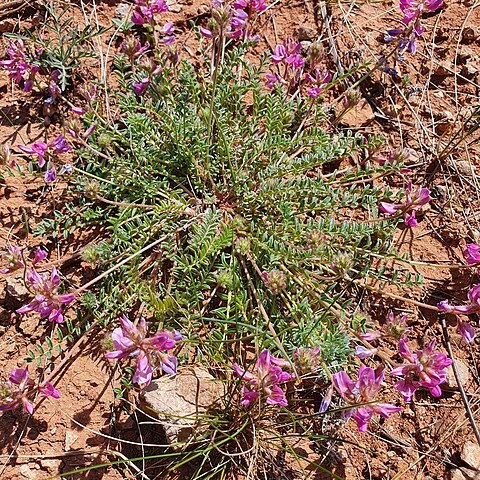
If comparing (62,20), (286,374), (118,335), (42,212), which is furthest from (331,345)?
(62,20)

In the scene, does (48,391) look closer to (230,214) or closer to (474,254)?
(230,214)

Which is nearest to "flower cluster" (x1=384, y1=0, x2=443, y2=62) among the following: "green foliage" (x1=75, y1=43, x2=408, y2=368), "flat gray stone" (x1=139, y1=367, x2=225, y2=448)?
"green foliage" (x1=75, y1=43, x2=408, y2=368)

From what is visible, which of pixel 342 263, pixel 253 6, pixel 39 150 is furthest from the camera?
pixel 253 6

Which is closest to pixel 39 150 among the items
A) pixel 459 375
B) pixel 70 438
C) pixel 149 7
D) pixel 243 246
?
pixel 149 7

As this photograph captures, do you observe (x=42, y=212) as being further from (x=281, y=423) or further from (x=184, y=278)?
(x=281, y=423)

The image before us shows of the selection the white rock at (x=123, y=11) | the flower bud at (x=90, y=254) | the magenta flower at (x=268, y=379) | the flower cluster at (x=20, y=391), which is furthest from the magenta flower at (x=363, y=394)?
the white rock at (x=123, y=11)

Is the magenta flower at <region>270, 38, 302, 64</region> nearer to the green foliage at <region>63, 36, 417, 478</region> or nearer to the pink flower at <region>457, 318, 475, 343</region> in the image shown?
the green foliage at <region>63, 36, 417, 478</region>
